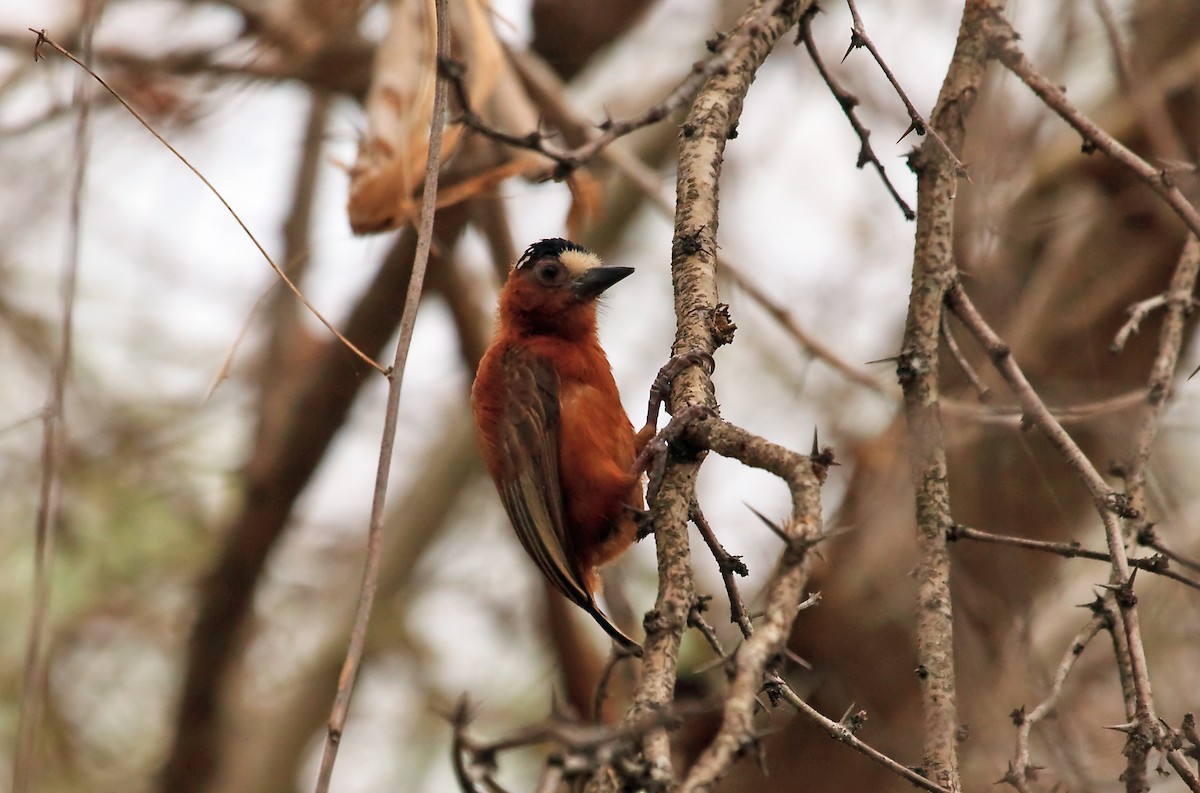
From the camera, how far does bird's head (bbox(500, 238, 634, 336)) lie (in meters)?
4.02

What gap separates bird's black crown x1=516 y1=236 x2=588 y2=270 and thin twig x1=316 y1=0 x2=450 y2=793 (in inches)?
82.9

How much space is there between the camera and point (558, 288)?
160 inches

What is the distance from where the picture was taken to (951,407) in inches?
123

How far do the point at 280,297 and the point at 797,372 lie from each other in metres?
2.79

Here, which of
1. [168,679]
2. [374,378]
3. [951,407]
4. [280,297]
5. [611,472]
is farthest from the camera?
[168,679]

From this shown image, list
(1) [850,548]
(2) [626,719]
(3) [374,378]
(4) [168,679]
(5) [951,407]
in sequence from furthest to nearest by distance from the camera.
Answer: (4) [168,679]
(3) [374,378]
(1) [850,548]
(5) [951,407]
(2) [626,719]

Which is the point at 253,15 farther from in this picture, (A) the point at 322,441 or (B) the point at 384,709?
(B) the point at 384,709

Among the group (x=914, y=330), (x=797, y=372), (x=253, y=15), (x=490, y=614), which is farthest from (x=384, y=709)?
(x=914, y=330)

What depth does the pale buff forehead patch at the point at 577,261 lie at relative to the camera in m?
4.06

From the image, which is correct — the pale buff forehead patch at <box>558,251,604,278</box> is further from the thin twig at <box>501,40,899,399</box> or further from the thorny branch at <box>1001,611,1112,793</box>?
the thorny branch at <box>1001,611,1112,793</box>

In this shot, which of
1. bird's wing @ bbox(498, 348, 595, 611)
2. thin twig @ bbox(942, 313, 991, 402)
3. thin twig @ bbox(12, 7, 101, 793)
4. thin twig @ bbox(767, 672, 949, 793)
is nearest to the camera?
thin twig @ bbox(767, 672, 949, 793)

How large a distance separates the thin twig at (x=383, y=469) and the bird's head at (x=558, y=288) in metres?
2.04

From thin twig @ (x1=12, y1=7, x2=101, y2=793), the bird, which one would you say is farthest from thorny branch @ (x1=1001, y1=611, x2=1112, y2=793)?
thin twig @ (x1=12, y1=7, x2=101, y2=793)

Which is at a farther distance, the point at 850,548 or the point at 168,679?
the point at 168,679
